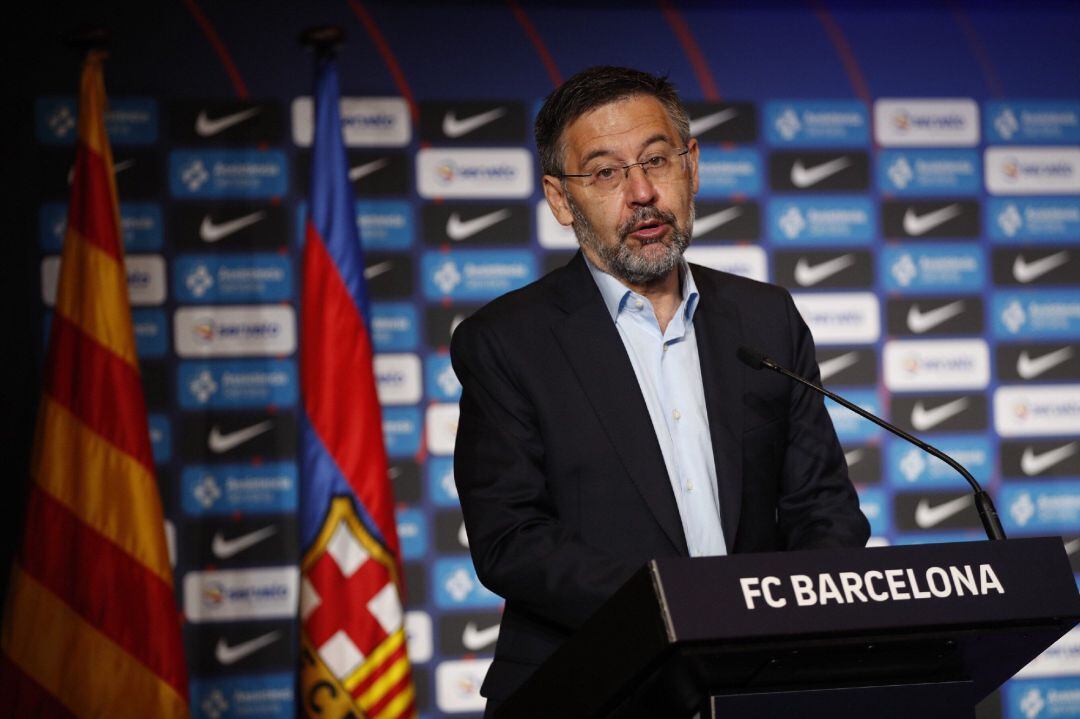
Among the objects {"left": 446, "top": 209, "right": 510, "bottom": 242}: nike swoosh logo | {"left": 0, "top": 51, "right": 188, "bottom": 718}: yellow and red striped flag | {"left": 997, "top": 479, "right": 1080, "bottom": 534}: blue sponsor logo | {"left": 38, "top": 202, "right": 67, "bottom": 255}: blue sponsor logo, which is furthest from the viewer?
{"left": 997, "top": 479, "right": 1080, "bottom": 534}: blue sponsor logo

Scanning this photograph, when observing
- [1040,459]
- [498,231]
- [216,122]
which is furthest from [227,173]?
[1040,459]

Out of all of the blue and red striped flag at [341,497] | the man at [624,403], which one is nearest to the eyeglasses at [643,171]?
the man at [624,403]

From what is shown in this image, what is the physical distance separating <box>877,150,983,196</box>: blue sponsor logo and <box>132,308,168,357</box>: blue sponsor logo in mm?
2665

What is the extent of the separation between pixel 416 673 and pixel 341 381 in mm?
1149

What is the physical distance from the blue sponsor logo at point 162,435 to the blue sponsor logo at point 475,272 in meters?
1.01

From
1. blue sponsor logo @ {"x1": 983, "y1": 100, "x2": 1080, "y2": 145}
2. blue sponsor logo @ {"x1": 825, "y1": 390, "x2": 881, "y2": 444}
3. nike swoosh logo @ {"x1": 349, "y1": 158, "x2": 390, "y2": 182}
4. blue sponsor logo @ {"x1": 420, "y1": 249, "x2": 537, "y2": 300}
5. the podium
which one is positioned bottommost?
the podium

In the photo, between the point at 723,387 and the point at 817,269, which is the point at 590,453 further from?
the point at 817,269

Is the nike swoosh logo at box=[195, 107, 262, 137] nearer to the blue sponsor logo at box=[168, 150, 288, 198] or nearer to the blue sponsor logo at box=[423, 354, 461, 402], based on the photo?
the blue sponsor logo at box=[168, 150, 288, 198]

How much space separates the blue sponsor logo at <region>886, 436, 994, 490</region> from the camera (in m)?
4.60

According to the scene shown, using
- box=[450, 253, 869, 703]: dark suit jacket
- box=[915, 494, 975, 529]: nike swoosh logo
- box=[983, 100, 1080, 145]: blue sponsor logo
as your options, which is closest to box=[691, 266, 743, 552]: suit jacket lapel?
box=[450, 253, 869, 703]: dark suit jacket

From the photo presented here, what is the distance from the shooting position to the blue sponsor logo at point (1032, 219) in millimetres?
4703

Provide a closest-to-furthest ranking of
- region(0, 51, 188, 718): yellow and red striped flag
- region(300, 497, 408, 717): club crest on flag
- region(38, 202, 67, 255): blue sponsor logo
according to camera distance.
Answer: region(0, 51, 188, 718): yellow and red striped flag → region(300, 497, 408, 717): club crest on flag → region(38, 202, 67, 255): blue sponsor logo

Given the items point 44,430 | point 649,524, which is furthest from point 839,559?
point 44,430

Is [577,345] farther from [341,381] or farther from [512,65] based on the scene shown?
[512,65]
